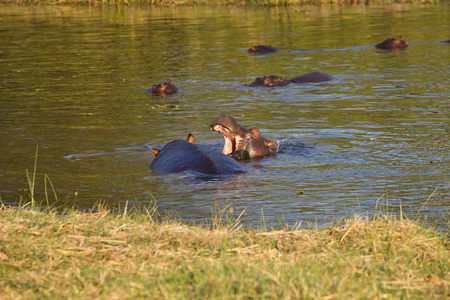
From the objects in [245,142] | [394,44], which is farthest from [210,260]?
[394,44]

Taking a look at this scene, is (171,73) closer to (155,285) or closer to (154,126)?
(154,126)

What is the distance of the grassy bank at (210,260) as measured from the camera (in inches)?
152

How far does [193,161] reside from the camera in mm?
8180

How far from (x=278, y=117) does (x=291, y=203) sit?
515 cm

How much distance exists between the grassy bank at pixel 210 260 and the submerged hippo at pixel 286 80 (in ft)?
33.0

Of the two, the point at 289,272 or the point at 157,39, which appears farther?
the point at 157,39

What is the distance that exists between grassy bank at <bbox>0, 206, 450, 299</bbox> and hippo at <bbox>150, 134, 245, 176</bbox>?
2.50 meters

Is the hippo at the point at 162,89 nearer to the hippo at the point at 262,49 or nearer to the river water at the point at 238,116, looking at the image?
the river water at the point at 238,116

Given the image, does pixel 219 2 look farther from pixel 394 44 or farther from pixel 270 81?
pixel 270 81

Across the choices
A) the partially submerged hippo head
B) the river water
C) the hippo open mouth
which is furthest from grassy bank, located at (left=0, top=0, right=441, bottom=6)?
the hippo open mouth

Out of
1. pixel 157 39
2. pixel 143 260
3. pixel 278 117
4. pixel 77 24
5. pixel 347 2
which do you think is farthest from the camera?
pixel 347 2

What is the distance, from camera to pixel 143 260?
14.4 ft

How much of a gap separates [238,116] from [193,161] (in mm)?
4204

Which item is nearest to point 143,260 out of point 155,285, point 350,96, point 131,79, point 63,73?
point 155,285
